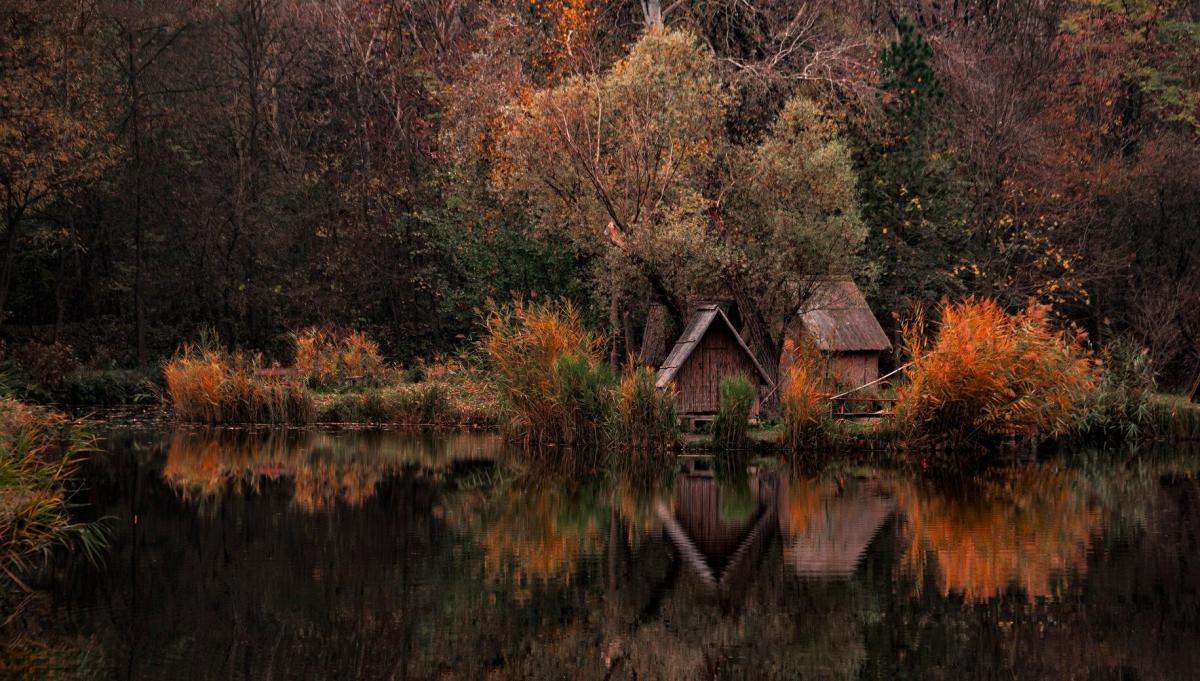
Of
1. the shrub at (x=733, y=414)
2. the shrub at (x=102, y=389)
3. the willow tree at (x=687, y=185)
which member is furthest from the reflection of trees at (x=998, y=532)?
the shrub at (x=102, y=389)

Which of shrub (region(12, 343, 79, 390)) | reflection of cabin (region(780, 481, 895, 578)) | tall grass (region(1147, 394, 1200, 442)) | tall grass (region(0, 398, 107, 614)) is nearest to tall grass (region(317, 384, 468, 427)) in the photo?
shrub (region(12, 343, 79, 390))

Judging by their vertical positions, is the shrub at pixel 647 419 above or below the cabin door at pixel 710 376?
below

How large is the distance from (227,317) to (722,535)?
107 feet

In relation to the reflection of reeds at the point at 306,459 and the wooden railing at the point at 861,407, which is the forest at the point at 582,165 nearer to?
the wooden railing at the point at 861,407

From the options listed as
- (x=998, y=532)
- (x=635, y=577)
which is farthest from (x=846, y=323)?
(x=635, y=577)

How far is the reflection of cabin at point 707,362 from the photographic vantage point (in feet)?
85.0

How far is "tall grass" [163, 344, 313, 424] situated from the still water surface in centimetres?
920

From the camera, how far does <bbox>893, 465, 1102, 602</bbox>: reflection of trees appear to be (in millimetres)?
12508

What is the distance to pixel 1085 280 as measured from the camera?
108ft

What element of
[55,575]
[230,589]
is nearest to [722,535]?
[230,589]

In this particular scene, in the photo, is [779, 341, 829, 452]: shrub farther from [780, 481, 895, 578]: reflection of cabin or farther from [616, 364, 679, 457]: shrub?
[780, 481, 895, 578]: reflection of cabin

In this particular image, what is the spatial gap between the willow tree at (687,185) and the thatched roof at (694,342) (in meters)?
0.80

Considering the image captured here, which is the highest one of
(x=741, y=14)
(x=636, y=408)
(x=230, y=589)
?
(x=741, y=14)

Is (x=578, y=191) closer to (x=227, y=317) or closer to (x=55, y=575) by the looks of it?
(x=55, y=575)
